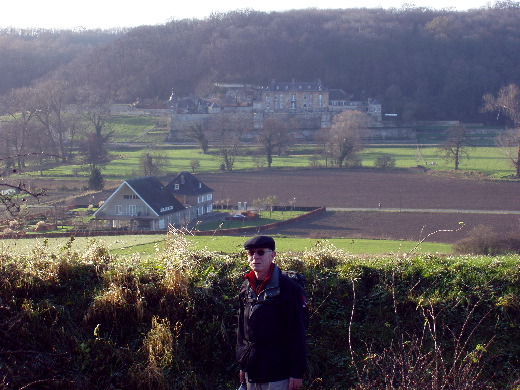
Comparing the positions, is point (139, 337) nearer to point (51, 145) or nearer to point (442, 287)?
point (442, 287)

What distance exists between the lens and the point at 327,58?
115438mm

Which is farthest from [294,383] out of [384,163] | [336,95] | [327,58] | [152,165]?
[327,58]

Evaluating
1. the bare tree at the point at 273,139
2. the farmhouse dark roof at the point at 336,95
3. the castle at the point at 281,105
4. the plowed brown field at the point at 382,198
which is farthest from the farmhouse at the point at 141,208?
the farmhouse dark roof at the point at 336,95

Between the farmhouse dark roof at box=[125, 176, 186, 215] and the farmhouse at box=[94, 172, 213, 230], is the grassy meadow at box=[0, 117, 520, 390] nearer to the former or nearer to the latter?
the farmhouse at box=[94, 172, 213, 230]

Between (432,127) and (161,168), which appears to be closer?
(161,168)

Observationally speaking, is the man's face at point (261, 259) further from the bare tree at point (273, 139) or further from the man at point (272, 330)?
the bare tree at point (273, 139)

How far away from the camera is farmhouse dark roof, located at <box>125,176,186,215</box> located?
26969mm

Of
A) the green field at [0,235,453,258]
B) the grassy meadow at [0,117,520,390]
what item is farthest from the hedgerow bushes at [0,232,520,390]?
the green field at [0,235,453,258]

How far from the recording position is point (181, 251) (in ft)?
20.7

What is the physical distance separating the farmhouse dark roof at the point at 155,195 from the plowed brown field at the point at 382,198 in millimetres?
5578

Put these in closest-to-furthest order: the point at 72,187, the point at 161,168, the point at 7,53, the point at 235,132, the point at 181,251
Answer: the point at 181,251
the point at 72,187
the point at 161,168
the point at 235,132
the point at 7,53

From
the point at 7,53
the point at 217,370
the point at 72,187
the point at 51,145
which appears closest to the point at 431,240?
the point at 217,370

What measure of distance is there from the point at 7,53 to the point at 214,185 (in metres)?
77.0

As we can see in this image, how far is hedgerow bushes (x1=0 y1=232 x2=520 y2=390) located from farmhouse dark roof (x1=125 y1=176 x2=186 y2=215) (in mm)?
20571
